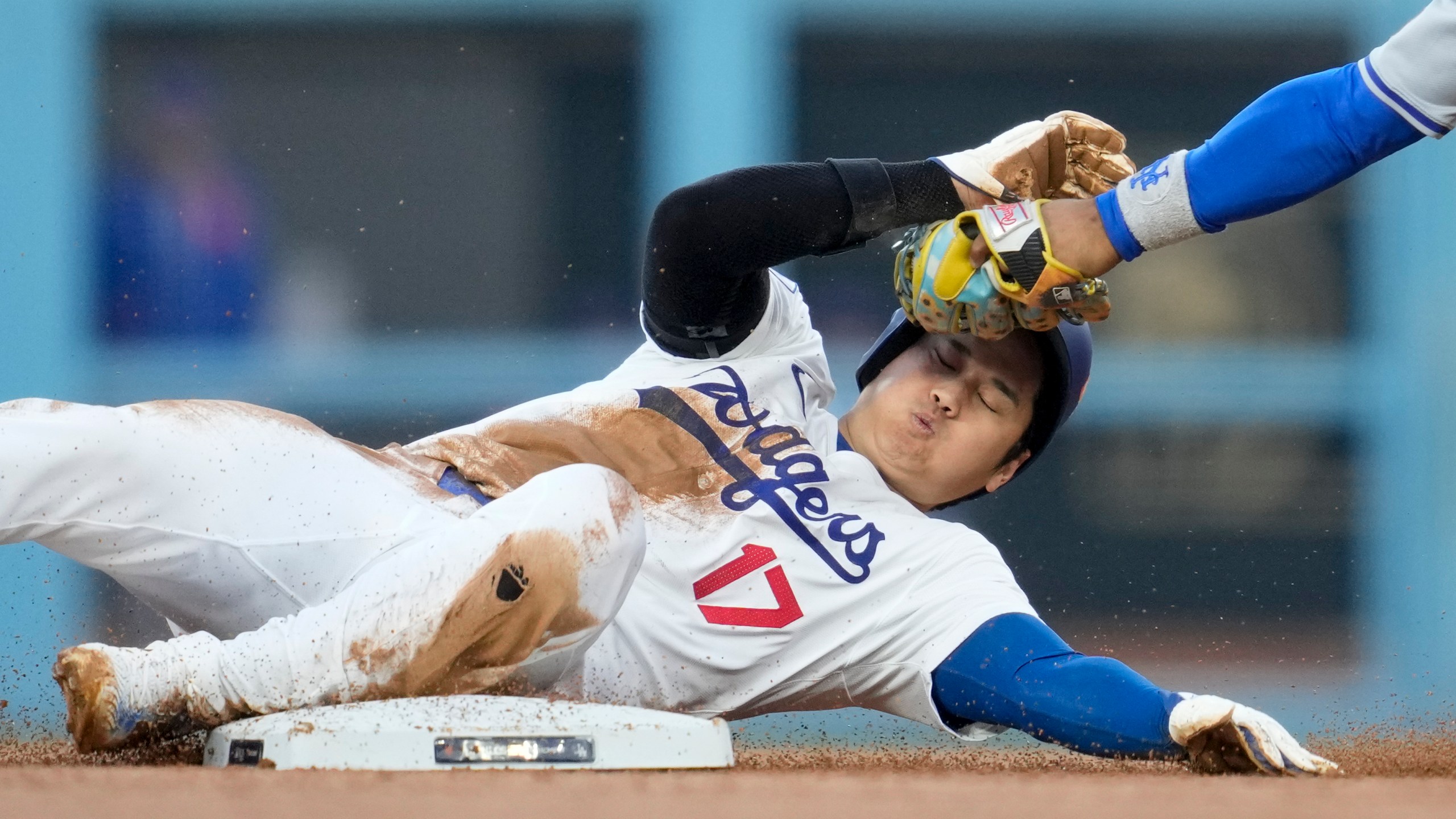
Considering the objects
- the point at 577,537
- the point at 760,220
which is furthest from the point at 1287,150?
the point at 577,537

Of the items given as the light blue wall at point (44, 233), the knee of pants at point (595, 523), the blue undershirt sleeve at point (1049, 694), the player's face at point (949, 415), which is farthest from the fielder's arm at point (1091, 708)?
the light blue wall at point (44, 233)

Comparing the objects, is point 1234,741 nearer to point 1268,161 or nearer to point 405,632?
point 1268,161

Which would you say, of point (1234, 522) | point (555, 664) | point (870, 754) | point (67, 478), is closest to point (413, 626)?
point (555, 664)

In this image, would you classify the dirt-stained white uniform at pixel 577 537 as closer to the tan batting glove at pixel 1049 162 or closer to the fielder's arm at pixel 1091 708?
the fielder's arm at pixel 1091 708

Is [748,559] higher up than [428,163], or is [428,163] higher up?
[428,163]

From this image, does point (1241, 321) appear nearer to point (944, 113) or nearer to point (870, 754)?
point (944, 113)

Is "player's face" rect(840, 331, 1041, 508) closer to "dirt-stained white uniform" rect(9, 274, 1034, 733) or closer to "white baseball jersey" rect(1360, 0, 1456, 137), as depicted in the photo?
"dirt-stained white uniform" rect(9, 274, 1034, 733)
